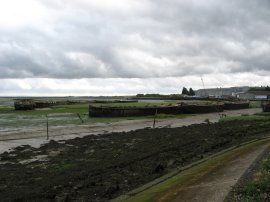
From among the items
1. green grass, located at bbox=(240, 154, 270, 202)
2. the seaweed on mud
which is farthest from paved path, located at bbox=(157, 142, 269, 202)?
the seaweed on mud

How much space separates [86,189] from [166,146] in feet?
34.3

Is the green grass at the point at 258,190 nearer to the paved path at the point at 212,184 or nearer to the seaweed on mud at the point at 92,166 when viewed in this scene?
the paved path at the point at 212,184

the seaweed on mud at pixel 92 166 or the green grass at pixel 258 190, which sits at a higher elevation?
the green grass at pixel 258 190

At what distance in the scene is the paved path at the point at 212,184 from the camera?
9.41 m

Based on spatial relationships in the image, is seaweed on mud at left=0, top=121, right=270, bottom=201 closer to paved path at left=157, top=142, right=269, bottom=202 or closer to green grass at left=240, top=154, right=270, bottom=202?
paved path at left=157, top=142, right=269, bottom=202

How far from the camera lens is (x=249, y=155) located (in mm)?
15492

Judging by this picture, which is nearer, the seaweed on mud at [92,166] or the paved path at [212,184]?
the paved path at [212,184]

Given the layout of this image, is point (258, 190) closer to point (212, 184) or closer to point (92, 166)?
point (212, 184)

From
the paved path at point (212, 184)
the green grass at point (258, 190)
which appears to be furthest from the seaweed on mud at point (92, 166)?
the green grass at point (258, 190)

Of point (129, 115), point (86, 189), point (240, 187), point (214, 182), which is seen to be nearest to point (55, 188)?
point (86, 189)

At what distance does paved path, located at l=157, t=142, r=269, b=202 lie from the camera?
941 centimetres

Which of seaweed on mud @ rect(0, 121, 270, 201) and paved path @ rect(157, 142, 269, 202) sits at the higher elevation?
paved path @ rect(157, 142, 269, 202)

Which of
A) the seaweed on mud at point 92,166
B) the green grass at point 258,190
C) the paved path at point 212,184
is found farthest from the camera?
the seaweed on mud at point 92,166

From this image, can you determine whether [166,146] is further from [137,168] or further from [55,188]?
[55,188]
